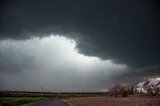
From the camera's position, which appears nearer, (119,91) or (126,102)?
(126,102)

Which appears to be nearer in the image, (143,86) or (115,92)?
(115,92)

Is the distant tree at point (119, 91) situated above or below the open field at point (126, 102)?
above

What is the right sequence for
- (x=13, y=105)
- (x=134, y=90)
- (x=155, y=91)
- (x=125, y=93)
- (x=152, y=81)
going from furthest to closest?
(x=134, y=90), (x=152, y=81), (x=125, y=93), (x=155, y=91), (x=13, y=105)

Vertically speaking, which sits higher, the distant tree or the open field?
the distant tree

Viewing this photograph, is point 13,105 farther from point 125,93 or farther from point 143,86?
point 143,86

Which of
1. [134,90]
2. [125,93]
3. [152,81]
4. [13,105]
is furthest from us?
[134,90]

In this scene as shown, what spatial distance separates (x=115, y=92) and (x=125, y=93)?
6.98 m

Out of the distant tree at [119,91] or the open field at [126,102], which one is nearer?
the open field at [126,102]

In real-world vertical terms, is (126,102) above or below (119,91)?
below

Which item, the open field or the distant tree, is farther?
the distant tree

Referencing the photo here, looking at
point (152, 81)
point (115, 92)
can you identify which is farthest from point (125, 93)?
point (152, 81)

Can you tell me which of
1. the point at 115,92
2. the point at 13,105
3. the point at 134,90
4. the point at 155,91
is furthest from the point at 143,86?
the point at 13,105

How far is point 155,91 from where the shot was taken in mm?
95875

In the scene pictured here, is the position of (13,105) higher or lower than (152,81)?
lower
